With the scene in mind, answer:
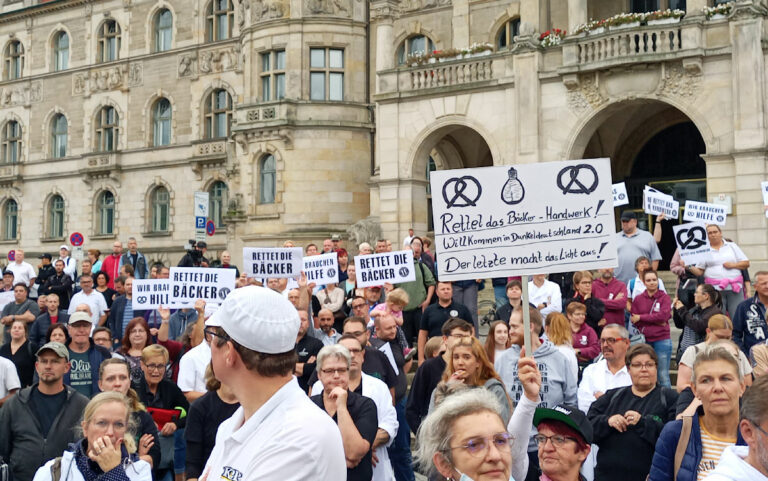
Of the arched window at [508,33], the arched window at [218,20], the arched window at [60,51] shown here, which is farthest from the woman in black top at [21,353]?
the arched window at [60,51]

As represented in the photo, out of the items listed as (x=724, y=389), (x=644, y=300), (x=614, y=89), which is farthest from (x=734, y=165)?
(x=724, y=389)

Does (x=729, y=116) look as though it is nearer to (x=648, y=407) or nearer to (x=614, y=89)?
(x=614, y=89)

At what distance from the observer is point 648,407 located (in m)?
6.16

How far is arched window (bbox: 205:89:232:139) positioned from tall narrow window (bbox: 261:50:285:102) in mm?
6606

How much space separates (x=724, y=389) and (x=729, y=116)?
51.5 ft

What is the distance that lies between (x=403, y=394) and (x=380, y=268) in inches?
163

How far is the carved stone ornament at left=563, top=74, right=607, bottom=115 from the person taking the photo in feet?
68.0

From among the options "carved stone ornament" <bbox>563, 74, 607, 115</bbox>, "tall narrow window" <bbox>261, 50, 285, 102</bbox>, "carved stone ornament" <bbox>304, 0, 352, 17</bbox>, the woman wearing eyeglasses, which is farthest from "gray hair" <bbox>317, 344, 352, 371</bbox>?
"carved stone ornament" <bbox>304, 0, 352, 17</bbox>

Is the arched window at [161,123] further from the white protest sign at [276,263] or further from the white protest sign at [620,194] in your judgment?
the white protest sign at [276,263]

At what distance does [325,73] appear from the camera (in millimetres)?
28688

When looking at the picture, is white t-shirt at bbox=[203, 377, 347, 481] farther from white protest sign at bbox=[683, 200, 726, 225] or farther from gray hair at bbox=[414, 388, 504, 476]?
white protest sign at bbox=[683, 200, 726, 225]

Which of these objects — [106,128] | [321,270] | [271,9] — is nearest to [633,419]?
[321,270]

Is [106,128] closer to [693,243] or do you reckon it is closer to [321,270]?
[321,270]

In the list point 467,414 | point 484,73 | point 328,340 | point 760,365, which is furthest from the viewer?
point 484,73
